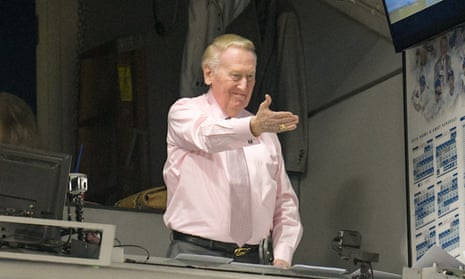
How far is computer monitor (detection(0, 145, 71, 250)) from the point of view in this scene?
2621 mm

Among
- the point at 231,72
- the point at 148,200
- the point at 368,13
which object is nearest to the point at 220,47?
the point at 231,72

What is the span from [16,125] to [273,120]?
981 mm

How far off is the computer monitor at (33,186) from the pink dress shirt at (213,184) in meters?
0.99

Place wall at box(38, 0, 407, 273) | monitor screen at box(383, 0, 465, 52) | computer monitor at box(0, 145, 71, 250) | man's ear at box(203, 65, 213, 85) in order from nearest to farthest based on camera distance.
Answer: computer monitor at box(0, 145, 71, 250) → monitor screen at box(383, 0, 465, 52) → man's ear at box(203, 65, 213, 85) → wall at box(38, 0, 407, 273)

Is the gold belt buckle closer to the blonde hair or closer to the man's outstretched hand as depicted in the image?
the man's outstretched hand

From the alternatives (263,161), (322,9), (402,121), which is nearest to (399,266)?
(402,121)

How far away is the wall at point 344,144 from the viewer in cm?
447

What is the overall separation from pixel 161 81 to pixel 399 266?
64.2 inches

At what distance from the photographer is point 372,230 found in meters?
4.56

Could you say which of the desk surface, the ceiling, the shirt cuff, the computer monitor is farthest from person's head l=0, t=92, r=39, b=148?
the ceiling

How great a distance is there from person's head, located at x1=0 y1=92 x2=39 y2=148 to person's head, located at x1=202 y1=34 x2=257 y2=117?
0.65 meters

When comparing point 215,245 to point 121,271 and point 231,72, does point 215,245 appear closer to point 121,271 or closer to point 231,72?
point 231,72

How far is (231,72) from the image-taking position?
152 inches

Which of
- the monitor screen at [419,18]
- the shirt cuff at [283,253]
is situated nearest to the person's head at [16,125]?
the shirt cuff at [283,253]
